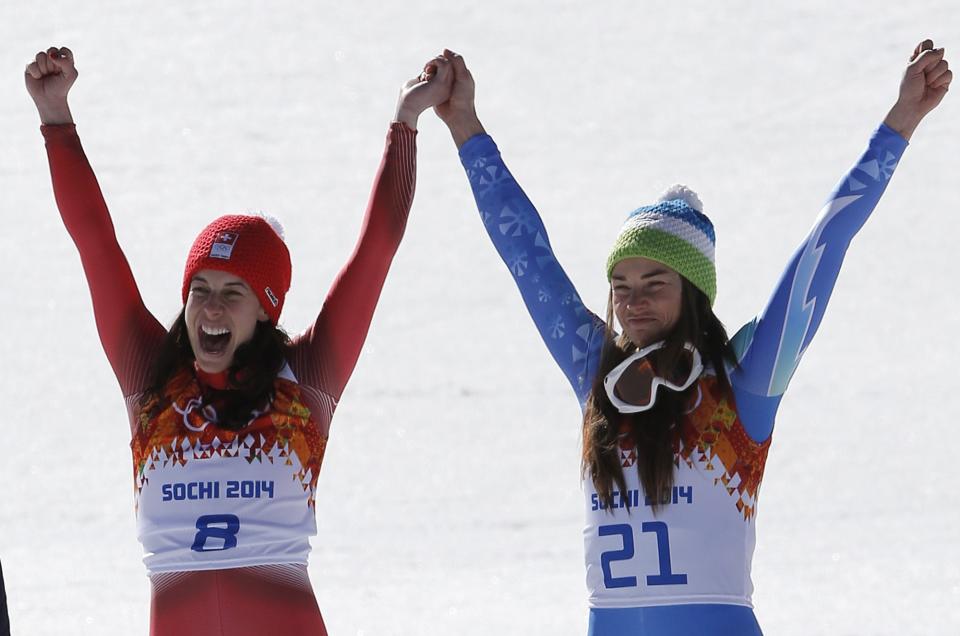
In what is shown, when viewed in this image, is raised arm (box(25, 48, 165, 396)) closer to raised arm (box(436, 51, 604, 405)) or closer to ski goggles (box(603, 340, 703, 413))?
raised arm (box(436, 51, 604, 405))

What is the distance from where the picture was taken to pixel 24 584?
7047 millimetres

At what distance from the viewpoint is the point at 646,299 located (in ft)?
13.0

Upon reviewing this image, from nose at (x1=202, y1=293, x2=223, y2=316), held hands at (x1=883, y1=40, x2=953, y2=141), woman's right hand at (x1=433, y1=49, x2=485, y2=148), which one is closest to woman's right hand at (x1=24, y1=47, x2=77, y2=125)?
nose at (x1=202, y1=293, x2=223, y2=316)

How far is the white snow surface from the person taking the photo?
705 centimetres

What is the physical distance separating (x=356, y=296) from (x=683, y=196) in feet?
2.64

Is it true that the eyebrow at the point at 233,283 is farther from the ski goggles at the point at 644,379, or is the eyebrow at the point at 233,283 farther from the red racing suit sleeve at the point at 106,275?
the ski goggles at the point at 644,379

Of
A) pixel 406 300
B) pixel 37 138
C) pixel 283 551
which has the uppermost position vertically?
pixel 37 138

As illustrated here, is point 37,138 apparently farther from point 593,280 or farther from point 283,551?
point 283,551

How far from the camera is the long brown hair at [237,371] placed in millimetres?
3992

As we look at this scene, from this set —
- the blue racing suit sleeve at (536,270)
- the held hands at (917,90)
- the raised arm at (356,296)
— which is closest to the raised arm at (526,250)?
the blue racing suit sleeve at (536,270)

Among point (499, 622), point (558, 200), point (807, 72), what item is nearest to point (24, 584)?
point (499, 622)

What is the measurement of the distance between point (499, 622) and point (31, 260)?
5.11m

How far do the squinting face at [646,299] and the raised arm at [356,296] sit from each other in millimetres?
575

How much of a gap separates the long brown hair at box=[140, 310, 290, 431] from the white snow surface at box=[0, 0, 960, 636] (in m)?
2.51
